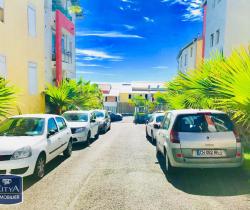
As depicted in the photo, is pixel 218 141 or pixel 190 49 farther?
pixel 190 49

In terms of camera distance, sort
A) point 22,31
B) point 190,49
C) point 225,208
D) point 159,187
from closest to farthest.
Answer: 1. point 225,208
2. point 159,187
3. point 22,31
4. point 190,49

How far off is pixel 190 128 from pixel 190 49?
29.2 meters

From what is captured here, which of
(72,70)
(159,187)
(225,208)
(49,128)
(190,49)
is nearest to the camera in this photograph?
(225,208)

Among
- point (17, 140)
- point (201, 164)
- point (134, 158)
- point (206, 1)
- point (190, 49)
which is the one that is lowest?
point (134, 158)

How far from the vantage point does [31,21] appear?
15.4 meters

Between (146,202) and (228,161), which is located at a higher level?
(228,161)

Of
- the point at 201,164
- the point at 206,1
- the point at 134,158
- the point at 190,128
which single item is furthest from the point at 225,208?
the point at 206,1

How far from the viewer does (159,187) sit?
5.87 m

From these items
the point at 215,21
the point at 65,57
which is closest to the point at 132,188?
the point at 65,57

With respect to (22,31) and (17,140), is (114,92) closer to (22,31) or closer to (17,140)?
(22,31)

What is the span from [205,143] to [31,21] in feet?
44.0

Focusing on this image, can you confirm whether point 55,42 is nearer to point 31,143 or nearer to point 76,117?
point 76,117

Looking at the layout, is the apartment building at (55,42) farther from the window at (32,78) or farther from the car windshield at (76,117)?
the car windshield at (76,117)

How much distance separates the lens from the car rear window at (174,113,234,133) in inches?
250
